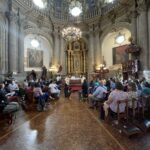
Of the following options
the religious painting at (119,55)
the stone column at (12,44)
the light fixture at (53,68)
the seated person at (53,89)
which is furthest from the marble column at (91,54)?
the seated person at (53,89)

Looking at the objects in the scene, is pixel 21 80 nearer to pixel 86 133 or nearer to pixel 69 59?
pixel 69 59

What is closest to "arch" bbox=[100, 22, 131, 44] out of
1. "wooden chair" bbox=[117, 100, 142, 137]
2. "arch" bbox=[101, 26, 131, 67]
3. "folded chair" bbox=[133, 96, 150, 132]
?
"arch" bbox=[101, 26, 131, 67]

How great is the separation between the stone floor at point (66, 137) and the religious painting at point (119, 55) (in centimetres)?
1378

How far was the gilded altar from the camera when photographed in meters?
21.4

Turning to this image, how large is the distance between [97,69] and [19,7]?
385 inches

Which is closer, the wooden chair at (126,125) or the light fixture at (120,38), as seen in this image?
the wooden chair at (126,125)

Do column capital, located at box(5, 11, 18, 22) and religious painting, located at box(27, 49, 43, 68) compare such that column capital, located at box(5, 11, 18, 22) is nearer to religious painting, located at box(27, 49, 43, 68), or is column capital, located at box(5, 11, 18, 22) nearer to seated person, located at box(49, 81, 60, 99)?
religious painting, located at box(27, 49, 43, 68)

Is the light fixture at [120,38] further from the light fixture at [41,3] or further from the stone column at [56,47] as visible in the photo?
the light fixture at [41,3]

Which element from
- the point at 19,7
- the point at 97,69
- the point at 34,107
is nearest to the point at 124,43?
the point at 97,69

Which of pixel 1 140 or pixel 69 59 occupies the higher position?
pixel 69 59

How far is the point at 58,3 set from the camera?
21.4 metres

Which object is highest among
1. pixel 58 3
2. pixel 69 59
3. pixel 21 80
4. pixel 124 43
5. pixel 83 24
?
pixel 58 3

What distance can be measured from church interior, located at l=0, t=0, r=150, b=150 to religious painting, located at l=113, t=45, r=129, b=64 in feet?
0.33

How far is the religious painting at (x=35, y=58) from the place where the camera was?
19.3m
